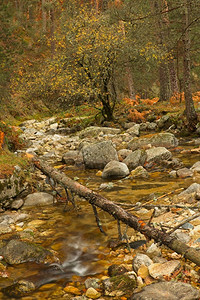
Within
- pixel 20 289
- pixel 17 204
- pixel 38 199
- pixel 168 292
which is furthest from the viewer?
pixel 38 199

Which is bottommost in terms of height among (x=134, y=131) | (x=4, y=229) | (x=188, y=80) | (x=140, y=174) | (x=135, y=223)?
(x=140, y=174)

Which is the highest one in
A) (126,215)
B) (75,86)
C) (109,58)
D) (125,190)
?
(109,58)

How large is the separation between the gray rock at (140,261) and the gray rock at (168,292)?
641 mm

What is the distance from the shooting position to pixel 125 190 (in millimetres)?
7695

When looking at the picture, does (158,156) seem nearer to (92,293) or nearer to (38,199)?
(38,199)

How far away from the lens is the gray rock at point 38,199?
22.4 ft

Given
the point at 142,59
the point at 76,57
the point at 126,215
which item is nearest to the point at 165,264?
the point at 126,215

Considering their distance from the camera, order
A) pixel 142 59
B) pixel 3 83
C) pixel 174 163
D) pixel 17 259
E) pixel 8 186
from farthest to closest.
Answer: pixel 142 59, pixel 3 83, pixel 174 163, pixel 8 186, pixel 17 259

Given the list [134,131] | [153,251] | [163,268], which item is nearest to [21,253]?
[153,251]

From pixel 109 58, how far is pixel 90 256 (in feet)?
44.2

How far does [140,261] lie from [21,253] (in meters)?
1.72

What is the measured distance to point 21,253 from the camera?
14.2 ft

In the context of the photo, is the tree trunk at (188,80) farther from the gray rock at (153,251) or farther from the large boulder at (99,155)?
the gray rock at (153,251)

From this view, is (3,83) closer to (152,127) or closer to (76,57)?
(76,57)
